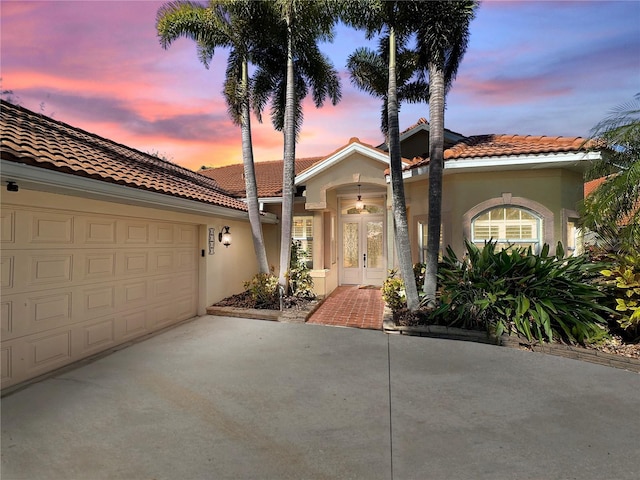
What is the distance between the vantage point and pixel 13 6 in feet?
17.8

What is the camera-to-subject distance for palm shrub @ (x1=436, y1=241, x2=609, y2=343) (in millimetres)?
5824

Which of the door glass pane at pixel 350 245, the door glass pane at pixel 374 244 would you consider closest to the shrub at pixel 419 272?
the door glass pane at pixel 374 244

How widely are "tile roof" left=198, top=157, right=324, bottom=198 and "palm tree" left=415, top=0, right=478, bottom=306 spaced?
20.1 ft

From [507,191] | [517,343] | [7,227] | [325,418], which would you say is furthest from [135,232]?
[507,191]

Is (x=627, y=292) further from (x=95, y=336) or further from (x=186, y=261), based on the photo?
(x=95, y=336)

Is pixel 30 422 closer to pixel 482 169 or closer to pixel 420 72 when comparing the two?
pixel 482 169

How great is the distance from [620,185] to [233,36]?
9928 mm

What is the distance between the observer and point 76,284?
512 centimetres

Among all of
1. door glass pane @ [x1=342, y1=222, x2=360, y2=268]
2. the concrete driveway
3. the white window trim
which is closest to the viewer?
the concrete driveway

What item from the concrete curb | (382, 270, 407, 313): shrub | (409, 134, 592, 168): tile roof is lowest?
the concrete curb

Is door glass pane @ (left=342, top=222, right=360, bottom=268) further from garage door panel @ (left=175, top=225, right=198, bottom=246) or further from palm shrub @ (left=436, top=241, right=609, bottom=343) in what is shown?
garage door panel @ (left=175, top=225, right=198, bottom=246)

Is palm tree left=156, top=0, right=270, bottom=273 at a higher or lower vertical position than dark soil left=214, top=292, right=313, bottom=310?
higher

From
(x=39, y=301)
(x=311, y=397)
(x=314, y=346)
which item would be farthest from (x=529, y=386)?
(x=39, y=301)

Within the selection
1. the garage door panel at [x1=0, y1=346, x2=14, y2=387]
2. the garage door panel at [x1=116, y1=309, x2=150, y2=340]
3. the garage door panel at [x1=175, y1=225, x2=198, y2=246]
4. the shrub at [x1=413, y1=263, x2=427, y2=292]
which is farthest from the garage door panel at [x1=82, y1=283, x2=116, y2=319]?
the shrub at [x1=413, y1=263, x2=427, y2=292]
